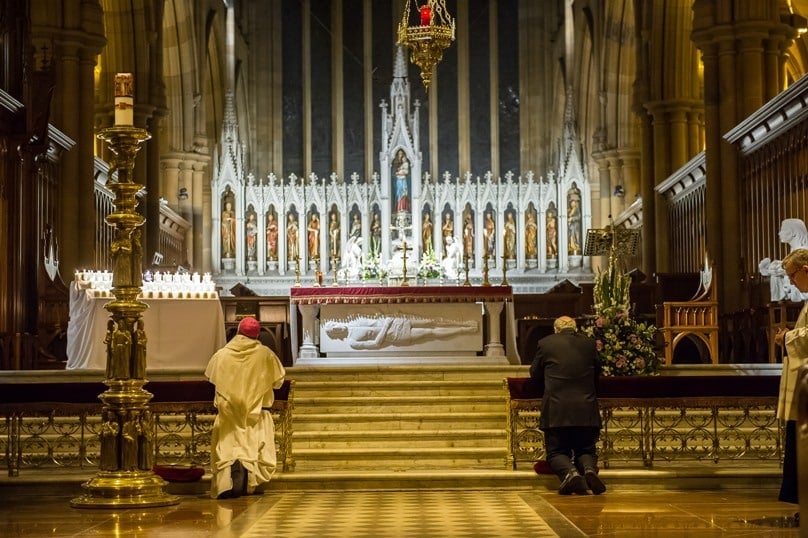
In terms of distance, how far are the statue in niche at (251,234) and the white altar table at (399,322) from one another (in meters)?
10.6


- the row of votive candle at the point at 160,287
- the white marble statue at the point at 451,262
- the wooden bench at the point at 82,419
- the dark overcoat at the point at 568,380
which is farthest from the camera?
the white marble statue at the point at 451,262

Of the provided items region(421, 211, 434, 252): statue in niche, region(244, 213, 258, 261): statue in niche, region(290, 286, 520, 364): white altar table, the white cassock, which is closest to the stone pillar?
region(290, 286, 520, 364): white altar table

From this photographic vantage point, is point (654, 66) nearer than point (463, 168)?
Yes

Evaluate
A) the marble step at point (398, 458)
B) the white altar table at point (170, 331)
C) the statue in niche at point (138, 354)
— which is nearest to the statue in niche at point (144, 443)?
the statue in niche at point (138, 354)

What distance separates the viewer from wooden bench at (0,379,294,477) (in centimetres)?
943

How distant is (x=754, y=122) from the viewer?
1628cm

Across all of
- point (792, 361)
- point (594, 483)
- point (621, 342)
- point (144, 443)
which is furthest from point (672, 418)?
point (144, 443)

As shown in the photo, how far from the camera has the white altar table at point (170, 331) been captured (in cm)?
1262

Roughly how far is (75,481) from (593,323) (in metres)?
4.76

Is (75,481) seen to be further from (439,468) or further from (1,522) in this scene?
(439,468)

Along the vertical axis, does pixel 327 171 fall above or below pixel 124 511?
above

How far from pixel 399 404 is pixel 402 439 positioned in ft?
2.28

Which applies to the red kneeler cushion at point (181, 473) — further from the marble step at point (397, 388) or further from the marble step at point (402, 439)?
the marble step at point (397, 388)

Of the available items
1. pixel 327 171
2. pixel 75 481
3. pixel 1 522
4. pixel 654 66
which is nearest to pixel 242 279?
pixel 327 171
